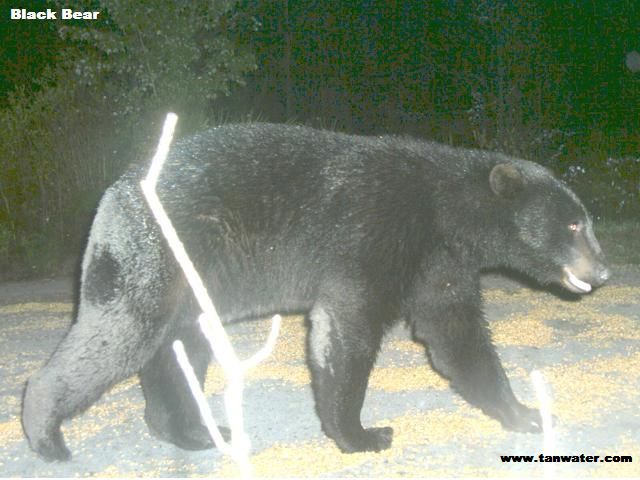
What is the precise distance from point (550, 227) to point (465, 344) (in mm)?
913

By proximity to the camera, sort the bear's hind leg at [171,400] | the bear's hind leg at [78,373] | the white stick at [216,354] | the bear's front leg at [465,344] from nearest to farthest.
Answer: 1. the white stick at [216,354]
2. the bear's hind leg at [78,373]
3. the bear's hind leg at [171,400]
4. the bear's front leg at [465,344]

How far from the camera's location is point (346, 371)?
4699 mm

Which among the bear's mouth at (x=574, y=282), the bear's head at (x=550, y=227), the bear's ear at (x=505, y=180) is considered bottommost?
the bear's mouth at (x=574, y=282)

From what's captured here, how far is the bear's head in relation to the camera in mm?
5270

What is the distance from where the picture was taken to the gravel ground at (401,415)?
4.53 m

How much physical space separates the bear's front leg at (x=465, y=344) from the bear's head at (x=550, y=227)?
428 mm

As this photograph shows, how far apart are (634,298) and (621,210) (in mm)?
6696

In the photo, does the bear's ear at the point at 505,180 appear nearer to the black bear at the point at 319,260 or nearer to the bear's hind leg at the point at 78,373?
the black bear at the point at 319,260

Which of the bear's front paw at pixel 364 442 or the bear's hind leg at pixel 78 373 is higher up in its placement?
the bear's hind leg at pixel 78 373

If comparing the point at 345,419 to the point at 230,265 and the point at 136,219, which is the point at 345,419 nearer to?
the point at 230,265

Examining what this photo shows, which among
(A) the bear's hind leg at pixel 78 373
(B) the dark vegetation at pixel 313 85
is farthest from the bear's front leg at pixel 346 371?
(B) the dark vegetation at pixel 313 85

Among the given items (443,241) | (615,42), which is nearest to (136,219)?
(443,241)

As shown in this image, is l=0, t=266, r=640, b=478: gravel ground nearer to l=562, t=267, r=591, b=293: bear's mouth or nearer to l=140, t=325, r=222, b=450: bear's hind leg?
l=140, t=325, r=222, b=450: bear's hind leg

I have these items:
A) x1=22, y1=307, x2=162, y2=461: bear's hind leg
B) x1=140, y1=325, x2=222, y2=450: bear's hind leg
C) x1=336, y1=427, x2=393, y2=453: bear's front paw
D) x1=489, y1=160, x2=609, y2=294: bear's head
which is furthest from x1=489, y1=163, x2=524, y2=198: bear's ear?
x1=22, y1=307, x2=162, y2=461: bear's hind leg
